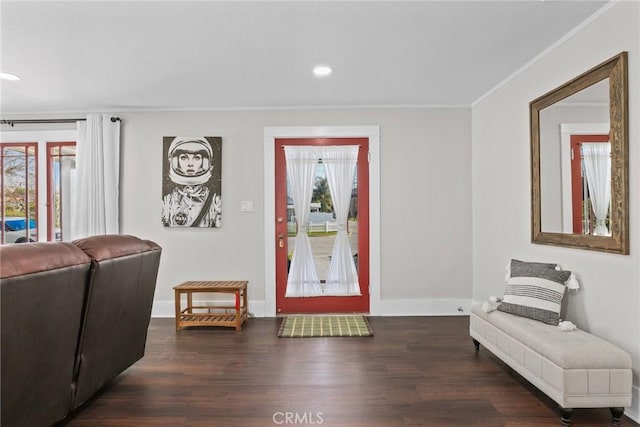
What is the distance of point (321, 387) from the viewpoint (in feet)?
8.12

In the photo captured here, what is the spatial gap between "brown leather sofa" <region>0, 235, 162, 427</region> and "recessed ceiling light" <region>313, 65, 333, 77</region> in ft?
6.42

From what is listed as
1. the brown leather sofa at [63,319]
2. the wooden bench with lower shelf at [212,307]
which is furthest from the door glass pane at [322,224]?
the brown leather sofa at [63,319]

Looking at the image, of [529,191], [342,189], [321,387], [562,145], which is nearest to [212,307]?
[321,387]

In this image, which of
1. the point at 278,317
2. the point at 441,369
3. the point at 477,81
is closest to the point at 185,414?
the point at 441,369

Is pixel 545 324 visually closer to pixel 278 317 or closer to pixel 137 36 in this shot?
pixel 278 317

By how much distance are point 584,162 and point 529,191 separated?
2.27 ft

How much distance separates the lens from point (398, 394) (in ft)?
7.78

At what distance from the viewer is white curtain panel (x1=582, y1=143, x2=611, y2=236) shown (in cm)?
227

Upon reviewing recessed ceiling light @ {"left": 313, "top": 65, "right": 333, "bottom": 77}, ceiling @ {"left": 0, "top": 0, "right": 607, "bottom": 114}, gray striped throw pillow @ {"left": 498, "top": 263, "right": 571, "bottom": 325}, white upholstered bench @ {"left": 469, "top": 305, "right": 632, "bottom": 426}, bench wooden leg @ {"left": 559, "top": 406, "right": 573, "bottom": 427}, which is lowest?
bench wooden leg @ {"left": 559, "top": 406, "right": 573, "bottom": 427}

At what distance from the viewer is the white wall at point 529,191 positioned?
2.08 metres

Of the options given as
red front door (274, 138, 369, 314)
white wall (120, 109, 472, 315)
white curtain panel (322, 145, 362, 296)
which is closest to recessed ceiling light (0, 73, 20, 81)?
white wall (120, 109, 472, 315)

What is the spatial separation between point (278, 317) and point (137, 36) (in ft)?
9.96

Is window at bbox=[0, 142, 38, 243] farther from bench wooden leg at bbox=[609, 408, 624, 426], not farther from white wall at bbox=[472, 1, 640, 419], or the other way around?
bench wooden leg at bbox=[609, 408, 624, 426]

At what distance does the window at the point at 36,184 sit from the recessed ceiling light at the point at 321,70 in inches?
122
